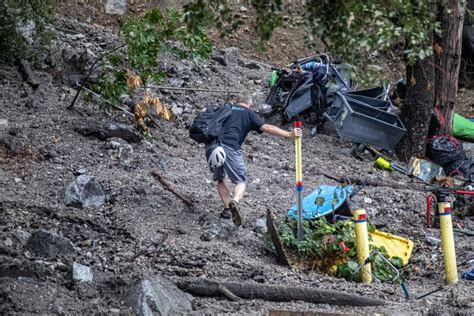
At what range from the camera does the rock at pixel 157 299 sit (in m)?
6.88

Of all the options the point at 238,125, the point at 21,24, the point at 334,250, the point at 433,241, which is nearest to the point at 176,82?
the point at 21,24

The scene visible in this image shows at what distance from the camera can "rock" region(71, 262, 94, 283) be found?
7547 millimetres

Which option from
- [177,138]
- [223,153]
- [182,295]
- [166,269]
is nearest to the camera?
[182,295]

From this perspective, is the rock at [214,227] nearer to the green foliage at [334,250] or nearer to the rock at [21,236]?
the green foliage at [334,250]

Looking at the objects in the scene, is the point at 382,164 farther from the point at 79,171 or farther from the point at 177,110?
the point at 79,171

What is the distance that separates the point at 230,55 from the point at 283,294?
1085 cm

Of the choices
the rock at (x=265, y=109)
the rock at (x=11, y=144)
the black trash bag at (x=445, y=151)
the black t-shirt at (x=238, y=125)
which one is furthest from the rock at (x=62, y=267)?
the black trash bag at (x=445, y=151)

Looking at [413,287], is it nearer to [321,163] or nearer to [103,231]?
[103,231]

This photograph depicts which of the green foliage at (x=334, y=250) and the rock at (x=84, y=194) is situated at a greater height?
the green foliage at (x=334, y=250)

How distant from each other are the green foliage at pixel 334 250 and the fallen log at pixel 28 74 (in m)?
5.78

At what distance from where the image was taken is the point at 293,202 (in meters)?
11.3

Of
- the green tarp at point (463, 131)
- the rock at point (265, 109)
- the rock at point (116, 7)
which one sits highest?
the green tarp at point (463, 131)

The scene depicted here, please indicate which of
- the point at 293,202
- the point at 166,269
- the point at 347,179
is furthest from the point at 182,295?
the point at 347,179

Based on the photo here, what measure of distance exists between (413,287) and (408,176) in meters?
5.19
